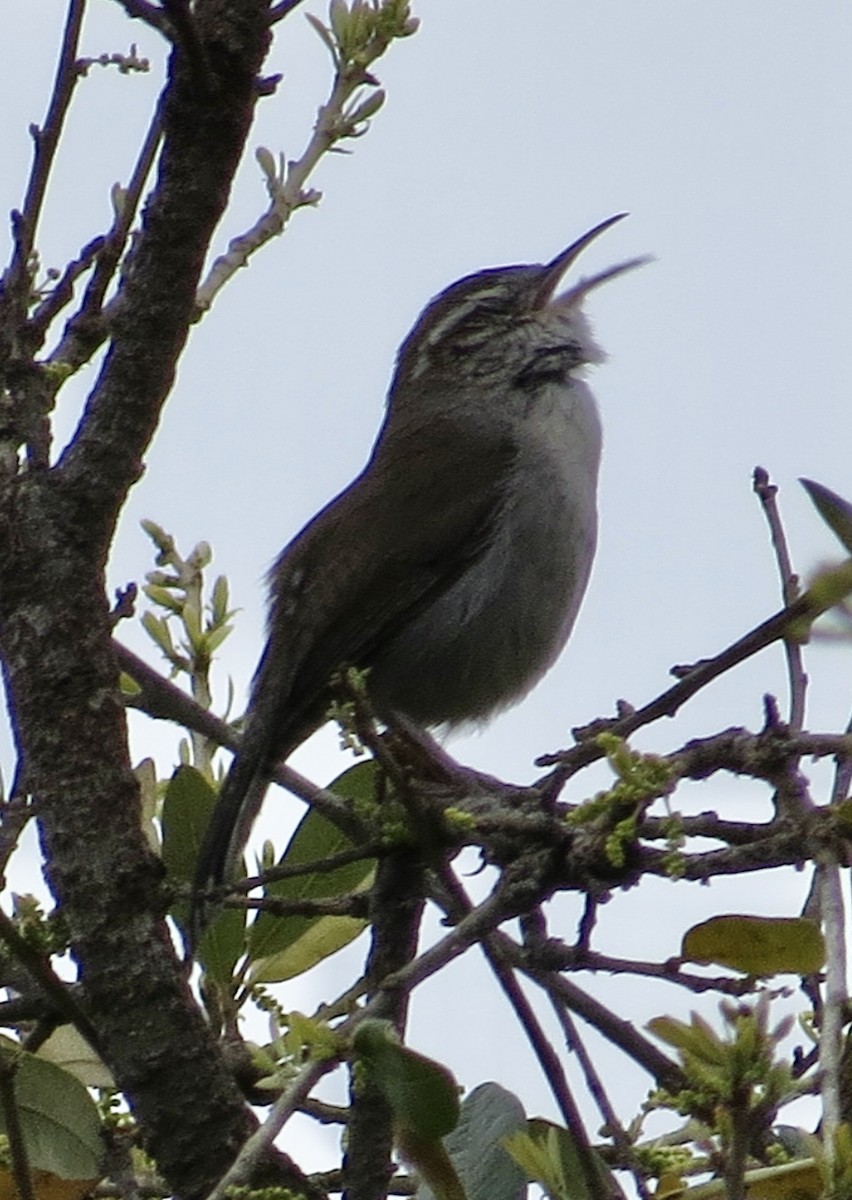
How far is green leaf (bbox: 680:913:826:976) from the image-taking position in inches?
67.1

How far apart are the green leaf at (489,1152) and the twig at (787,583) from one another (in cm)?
50

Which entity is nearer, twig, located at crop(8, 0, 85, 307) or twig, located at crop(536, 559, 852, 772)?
twig, located at crop(536, 559, 852, 772)

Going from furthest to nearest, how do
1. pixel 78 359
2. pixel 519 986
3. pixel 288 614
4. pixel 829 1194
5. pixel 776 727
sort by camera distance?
pixel 288 614, pixel 78 359, pixel 776 727, pixel 519 986, pixel 829 1194

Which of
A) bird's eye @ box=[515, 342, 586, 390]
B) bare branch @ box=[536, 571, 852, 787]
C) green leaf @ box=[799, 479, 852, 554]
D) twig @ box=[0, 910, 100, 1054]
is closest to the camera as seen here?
green leaf @ box=[799, 479, 852, 554]

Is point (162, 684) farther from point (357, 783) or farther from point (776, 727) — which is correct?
point (776, 727)

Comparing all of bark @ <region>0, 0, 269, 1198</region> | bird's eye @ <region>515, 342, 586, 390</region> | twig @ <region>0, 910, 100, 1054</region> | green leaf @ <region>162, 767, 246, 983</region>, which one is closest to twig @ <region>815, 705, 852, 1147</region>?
twig @ <region>0, 910, 100, 1054</region>

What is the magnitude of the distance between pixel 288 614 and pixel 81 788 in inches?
85.9

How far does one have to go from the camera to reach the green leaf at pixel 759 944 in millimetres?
1705

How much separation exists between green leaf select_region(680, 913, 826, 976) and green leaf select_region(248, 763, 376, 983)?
1.13m

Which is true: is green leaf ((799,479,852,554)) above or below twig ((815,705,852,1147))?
above

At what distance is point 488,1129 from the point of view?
6.44 feet

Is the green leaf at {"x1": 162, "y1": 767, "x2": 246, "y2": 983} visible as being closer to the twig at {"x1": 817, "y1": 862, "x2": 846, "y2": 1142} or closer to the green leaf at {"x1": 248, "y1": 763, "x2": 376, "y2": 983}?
the green leaf at {"x1": 248, "y1": 763, "x2": 376, "y2": 983}

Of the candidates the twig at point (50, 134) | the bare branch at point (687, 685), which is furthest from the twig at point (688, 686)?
the twig at point (50, 134)

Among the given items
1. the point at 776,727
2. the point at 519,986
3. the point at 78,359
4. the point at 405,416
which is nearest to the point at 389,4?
the point at 78,359
